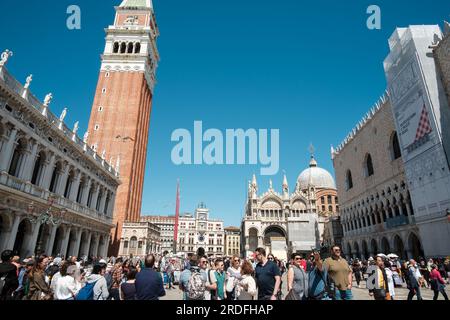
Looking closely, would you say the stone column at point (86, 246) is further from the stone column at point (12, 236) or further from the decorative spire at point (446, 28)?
the decorative spire at point (446, 28)

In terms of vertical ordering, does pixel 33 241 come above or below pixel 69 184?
below

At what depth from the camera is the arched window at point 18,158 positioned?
719 inches

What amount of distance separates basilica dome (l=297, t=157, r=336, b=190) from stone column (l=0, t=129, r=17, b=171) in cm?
6613

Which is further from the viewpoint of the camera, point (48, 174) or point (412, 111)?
point (412, 111)

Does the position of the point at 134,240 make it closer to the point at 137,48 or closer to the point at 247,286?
the point at 137,48

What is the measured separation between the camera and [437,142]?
19.6 meters

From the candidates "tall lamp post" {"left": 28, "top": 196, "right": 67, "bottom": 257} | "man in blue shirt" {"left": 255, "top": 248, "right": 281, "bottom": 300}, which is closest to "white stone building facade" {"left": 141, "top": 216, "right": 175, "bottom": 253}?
"tall lamp post" {"left": 28, "top": 196, "right": 67, "bottom": 257}

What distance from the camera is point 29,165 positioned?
18.9 meters

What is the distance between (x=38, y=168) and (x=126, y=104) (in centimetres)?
2514

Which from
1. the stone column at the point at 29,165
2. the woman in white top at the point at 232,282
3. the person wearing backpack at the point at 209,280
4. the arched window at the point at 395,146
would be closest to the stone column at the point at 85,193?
the stone column at the point at 29,165

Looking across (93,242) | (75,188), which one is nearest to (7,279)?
(75,188)
